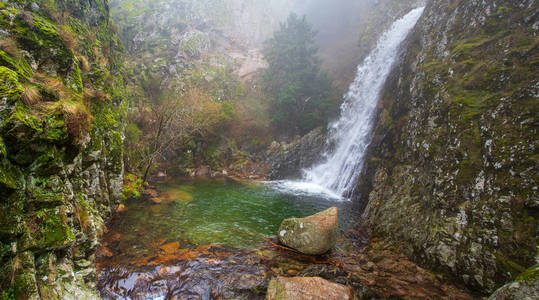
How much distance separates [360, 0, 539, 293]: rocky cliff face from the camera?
683 cm

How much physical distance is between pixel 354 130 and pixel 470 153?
564 inches

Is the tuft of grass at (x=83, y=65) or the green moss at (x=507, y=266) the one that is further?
the tuft of grass at (x=83, y=65)

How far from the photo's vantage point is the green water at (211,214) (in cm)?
1059

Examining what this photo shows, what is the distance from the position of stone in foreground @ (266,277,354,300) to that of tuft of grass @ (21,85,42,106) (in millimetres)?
6934

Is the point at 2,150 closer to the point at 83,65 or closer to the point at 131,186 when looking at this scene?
the point at 83,65

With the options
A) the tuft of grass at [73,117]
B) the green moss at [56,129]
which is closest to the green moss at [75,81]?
the tuft of grass at [73,117]

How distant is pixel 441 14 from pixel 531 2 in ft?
20.5

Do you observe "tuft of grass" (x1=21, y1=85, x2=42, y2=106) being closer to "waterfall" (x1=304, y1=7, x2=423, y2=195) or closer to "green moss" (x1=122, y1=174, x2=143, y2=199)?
"green moss" (x1=122, y1=174, x2=143, y2=199)

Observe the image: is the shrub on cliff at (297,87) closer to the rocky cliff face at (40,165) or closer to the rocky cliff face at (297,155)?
the rocky cliff face at (297,155)

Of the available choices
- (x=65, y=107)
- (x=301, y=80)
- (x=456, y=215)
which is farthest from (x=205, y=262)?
(x=301, y=80)

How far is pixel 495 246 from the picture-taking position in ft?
22.1

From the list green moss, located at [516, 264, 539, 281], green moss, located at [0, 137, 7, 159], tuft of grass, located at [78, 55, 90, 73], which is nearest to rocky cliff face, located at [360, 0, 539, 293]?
green moss, located at [516, 264, 539, 281]

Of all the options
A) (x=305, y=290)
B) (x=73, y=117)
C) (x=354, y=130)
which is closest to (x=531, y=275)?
(x=305, y=290)

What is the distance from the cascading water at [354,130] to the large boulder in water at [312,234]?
9.83 metres
